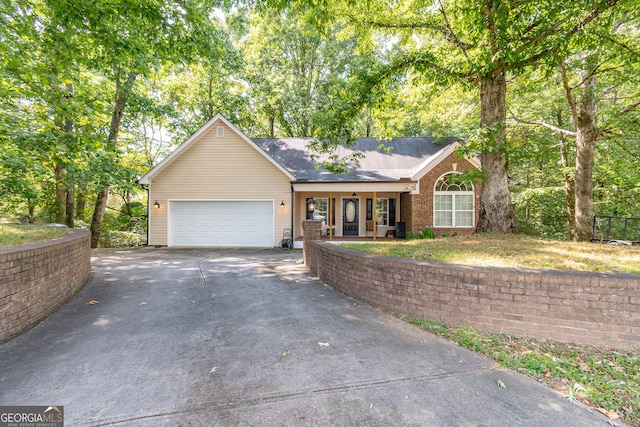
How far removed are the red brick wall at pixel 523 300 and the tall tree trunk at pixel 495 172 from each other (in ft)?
12.9

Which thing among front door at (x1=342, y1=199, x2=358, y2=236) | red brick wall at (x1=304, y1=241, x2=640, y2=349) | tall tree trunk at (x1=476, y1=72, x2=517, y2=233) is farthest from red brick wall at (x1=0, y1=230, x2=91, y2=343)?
front door at (x1=342, y1=199, x2=358, y2=236)

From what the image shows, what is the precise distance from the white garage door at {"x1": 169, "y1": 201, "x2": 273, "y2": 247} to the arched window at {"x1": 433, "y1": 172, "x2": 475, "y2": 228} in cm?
778

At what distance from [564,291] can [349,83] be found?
6444mm

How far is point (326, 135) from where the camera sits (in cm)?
805

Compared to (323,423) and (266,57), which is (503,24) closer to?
(323,423)

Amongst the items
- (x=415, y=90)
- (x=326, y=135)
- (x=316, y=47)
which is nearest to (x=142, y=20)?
(x=326, y=135)

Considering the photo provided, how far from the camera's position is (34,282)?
4.12m

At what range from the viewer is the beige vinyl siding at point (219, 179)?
519 inches

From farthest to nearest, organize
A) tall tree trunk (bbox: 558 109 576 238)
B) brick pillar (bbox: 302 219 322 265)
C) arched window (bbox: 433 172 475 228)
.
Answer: tall tree trunk (bbox: 558 109 576 238), arched window (bbox: 433 172 475 228), brick pillar (bbox: 302 219 322 265)

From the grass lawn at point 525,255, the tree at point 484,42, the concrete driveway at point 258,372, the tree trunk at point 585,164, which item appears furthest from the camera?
the tree trunk at point 585,164

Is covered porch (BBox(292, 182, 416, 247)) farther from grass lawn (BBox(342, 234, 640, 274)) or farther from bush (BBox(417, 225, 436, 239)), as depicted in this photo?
grass lawn (BBox(342, 234, 640, 274))

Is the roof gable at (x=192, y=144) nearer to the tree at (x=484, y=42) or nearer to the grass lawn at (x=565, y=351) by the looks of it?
the tree at (x=484, y=42)

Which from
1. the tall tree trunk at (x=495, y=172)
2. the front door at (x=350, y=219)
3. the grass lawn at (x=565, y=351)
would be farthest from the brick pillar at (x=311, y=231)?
the front door at (x=350, y=219)

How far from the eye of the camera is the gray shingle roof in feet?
43.5
